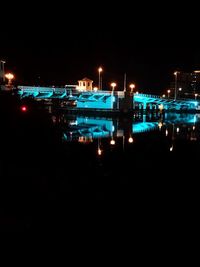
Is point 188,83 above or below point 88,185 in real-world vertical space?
above

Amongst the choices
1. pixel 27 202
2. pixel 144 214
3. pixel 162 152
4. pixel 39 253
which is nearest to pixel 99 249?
pixel 39 253

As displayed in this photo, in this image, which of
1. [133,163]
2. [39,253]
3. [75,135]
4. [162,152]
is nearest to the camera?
[39,253]

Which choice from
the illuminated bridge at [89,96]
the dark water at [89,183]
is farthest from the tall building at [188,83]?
the dark water at [89,183]

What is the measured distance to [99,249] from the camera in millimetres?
5312

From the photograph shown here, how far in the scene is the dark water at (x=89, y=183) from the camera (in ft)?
21.5

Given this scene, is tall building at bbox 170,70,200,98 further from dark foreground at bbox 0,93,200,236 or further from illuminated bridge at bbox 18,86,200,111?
dark foreground at bbox 0,93,200,236

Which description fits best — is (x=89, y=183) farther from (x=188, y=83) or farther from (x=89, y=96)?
(x=188, y=83)

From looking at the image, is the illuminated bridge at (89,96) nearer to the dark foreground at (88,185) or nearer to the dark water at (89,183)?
the dark water at (89,183)

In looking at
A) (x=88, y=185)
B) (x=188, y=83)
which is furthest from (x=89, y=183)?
(x=188, y=83)

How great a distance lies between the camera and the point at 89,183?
30.0ft

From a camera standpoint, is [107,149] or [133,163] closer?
[133,163]

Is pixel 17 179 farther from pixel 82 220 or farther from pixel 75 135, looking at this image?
pixel 75 135

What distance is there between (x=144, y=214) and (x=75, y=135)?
13218 mm

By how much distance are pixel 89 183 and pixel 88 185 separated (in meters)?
0.19
